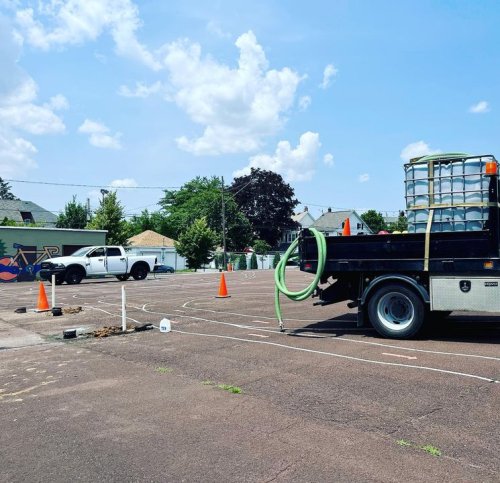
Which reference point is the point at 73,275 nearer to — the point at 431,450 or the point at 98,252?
the point at 98,252

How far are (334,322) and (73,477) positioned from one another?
792 cm

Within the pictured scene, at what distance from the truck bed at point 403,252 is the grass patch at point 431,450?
469cm

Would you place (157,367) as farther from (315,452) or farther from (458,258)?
(458,258)

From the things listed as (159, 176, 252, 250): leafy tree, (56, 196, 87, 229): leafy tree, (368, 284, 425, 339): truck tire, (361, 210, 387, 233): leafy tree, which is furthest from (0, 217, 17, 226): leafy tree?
(361, 210, 387, 233): leafy tree

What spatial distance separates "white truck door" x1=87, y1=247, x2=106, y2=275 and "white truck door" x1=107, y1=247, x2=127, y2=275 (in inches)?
13.4

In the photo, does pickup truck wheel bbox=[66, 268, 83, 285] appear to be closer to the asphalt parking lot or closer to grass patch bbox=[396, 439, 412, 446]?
the asphalt parking lot

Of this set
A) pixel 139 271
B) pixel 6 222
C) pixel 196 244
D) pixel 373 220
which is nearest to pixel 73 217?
pixel 6 222

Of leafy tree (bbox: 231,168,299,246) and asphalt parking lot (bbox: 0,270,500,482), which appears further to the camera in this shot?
leafy tree (bbox: 231,168,299,246)

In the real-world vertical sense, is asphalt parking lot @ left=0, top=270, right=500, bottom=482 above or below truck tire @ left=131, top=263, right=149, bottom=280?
below

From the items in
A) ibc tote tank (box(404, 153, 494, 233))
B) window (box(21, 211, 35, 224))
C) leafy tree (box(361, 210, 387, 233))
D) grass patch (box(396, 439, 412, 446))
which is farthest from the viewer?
leafy tree (box(361, 210, 387, 233))

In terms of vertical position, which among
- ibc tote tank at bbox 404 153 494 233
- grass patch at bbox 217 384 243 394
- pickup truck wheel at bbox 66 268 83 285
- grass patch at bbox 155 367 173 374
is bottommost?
grass patch at bbox 155 367 173 374

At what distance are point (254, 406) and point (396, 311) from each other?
14.6 feet

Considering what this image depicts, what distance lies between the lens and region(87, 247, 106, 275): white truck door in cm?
2647

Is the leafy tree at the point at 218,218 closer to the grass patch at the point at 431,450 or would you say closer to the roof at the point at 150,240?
the roof at the point at 150,240
